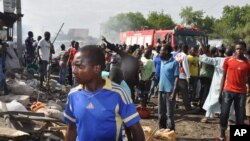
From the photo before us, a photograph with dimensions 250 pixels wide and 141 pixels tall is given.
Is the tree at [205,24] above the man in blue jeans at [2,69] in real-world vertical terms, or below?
above

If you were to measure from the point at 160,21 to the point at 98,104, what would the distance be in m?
83.7

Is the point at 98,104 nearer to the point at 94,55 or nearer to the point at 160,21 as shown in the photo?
the point at 94,55

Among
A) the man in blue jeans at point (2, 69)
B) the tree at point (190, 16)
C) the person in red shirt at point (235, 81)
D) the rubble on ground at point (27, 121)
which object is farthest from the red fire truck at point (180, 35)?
the tree at point (190, 16)

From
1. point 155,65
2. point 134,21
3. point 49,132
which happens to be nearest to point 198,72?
point 155,65

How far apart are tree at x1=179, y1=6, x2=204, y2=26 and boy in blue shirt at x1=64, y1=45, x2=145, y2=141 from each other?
8075 centimetres

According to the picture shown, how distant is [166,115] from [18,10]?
10526 millimetres

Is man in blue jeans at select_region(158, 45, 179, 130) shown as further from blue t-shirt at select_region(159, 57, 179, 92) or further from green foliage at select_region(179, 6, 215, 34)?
green foliage at select_region(179, 6, 215, 34)

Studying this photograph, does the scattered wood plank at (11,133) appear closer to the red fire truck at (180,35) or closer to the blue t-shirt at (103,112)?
the blue t-shirt at (103,112)

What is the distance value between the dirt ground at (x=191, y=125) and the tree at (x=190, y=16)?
73.1m

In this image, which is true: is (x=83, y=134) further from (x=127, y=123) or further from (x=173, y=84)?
(x=173, y=84)

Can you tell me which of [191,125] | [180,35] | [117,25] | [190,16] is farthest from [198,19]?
[191,125]

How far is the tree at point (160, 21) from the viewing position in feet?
280

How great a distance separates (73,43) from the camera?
1409cm

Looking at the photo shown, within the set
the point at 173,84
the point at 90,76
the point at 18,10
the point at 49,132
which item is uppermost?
the point at 18,10
